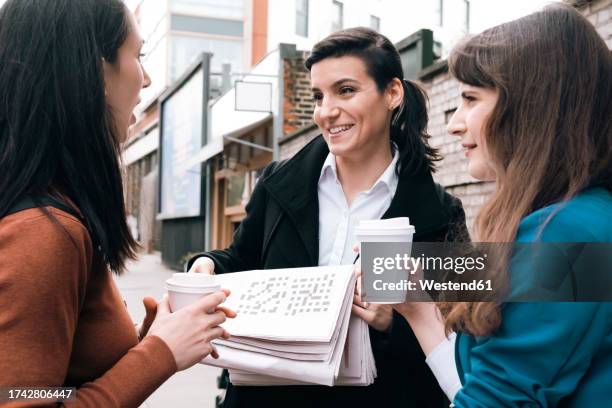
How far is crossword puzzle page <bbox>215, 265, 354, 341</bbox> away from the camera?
156 cm

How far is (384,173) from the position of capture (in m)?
2.18

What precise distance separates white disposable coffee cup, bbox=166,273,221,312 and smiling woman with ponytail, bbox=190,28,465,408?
0.63m

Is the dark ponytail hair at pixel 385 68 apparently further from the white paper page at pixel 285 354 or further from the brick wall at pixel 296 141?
the brick wall at pixel 296 141

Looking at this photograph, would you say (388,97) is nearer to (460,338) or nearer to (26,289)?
(460,338)

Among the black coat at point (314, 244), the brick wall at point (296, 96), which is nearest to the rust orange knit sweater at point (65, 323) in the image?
the black coat at point (314, 244)

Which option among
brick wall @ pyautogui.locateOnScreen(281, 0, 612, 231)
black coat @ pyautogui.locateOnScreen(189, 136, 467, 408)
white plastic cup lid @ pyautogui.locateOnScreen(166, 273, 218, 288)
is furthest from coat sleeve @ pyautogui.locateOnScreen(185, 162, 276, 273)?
brick wall @ pyautogui.locateOnScreen(281, 0, 612, 231)

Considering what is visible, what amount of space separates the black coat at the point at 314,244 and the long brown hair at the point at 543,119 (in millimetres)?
677

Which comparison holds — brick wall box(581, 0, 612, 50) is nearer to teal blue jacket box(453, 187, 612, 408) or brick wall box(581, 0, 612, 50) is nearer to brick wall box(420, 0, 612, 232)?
brick wall box(420, 0, 612, 232)

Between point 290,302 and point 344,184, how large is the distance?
0.69m

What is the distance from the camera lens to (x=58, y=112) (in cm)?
121

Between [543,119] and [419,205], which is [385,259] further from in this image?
[419,205]

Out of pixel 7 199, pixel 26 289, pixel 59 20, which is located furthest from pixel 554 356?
pixel 59 20

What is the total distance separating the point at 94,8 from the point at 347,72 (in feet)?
3.37

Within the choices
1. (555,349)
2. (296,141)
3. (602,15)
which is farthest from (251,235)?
(296,141)
